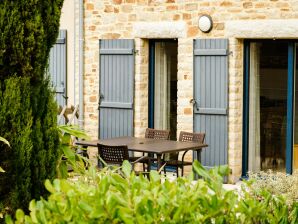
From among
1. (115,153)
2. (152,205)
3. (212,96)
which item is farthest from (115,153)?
(152,205)

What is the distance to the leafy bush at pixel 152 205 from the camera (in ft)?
12.8

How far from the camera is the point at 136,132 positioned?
14.3 meters

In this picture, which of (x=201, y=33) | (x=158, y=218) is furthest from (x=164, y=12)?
(x=158, y=218)

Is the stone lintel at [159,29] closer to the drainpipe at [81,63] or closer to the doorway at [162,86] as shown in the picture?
the doorway at [162,86]

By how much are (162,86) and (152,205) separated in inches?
416

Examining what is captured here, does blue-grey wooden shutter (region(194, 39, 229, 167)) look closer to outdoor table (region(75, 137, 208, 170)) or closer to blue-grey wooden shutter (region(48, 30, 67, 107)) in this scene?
outdoor table (region(75, 137, 208, 170))

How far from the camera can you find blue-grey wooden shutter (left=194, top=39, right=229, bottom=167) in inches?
519

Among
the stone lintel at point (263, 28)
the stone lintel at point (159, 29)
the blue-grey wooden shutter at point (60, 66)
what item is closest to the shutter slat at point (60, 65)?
the blue-grey wooden shutter at point (60, 66)

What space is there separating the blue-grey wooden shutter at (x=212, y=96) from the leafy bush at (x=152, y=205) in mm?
8936

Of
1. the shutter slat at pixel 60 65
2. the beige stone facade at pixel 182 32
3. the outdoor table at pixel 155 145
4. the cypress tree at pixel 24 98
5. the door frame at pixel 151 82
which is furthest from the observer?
the shutter slat at pixel 60 65

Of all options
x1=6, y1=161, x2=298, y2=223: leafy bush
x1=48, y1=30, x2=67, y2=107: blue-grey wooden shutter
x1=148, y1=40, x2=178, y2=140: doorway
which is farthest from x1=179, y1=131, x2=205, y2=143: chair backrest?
x1=6, y1=161, x2=298, y2=223: leafy bush

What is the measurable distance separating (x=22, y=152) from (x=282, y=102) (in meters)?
7.81

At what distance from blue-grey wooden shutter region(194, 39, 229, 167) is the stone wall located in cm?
11

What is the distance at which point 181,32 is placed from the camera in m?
13.7
